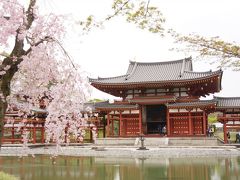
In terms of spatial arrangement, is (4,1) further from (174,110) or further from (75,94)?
(174,110)

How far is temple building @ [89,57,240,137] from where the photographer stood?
30406 millimetres

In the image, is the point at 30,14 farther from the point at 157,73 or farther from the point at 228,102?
the point at 157,73

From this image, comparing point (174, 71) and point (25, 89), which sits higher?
point (174, 71)

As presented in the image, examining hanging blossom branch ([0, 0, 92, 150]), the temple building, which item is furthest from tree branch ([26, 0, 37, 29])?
the temple building

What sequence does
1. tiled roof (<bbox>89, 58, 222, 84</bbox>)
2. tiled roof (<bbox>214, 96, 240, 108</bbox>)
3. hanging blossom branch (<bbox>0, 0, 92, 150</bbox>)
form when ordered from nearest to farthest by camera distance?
1. hanging blossom branch (<bbox>0, 0, 92, 150</bbox>)
2. tiled roof (<bbox>214, 96, 240, 108</bbox>)
3. tiled roof (<bbox>89, 58, 222, 84</bbox>)

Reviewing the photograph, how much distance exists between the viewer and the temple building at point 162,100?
30406 millimetres

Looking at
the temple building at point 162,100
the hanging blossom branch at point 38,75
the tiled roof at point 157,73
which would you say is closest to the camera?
the hanging blossom branch at point 38,75

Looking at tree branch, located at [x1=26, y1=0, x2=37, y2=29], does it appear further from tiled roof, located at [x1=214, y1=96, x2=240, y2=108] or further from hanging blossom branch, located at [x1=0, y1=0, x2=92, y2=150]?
tiled roof, located at [x1=214, y1=96, x2=240, y2=108]

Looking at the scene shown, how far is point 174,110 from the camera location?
1230 inches

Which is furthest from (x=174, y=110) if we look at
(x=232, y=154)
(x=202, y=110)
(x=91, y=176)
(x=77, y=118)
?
(x=77, y=118)

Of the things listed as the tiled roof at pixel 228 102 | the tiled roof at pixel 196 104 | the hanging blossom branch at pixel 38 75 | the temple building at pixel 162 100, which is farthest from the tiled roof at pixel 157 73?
the hanging blossom branch at pixel 38 75

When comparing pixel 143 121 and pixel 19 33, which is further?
pixel 143 121

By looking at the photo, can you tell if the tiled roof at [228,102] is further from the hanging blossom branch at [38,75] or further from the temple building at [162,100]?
the hanging blossom branch at [38,75]

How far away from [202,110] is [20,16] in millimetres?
24867
